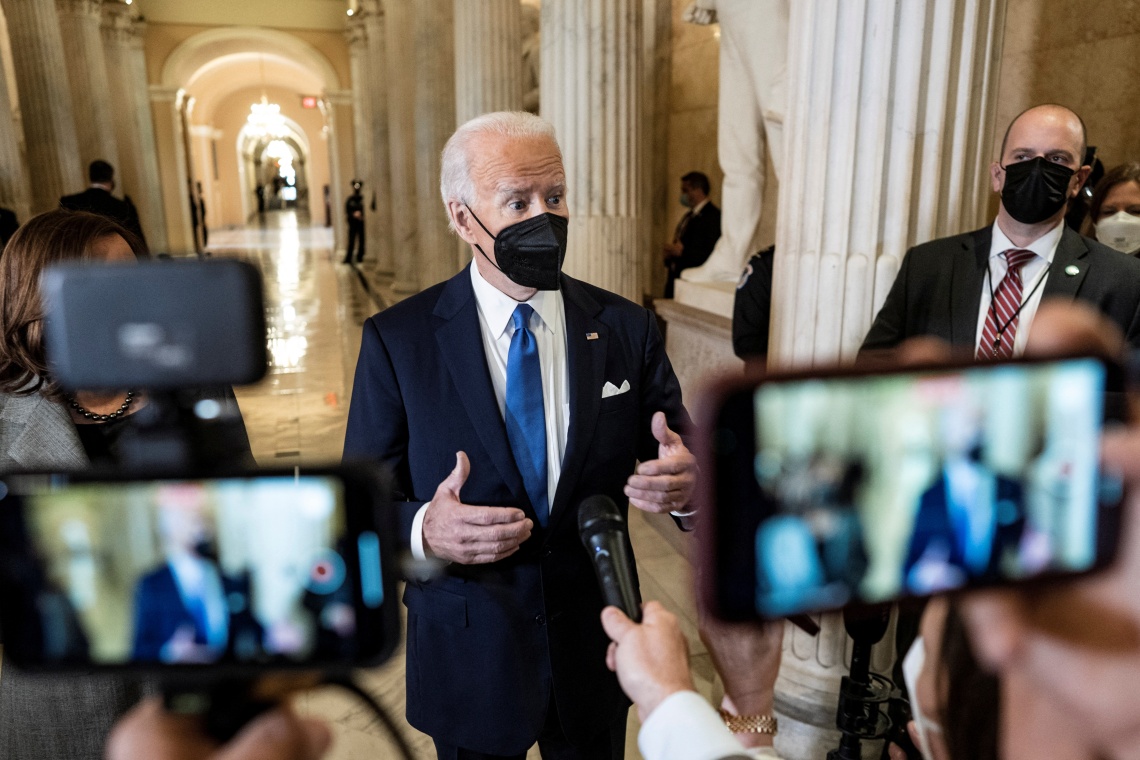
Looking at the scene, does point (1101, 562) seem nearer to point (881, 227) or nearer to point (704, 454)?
point (704, 454)

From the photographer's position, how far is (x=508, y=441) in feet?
6.02

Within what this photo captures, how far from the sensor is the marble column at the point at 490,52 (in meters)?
8.27

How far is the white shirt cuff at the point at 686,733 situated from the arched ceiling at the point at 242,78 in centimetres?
3209

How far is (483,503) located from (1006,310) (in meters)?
1.73

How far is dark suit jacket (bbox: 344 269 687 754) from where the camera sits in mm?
1824

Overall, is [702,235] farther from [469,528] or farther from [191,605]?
[191,605]

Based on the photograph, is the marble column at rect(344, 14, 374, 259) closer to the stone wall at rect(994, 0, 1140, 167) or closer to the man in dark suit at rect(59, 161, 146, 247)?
the man in dark suit at rect(59, 161, 146, 247)

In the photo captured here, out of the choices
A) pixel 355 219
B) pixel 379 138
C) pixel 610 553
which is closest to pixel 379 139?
pixel 379 138

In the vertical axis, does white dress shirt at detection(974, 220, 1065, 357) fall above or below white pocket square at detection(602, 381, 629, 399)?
above

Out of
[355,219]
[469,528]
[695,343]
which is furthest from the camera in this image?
[355,219]

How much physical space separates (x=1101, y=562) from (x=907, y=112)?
2.40 m

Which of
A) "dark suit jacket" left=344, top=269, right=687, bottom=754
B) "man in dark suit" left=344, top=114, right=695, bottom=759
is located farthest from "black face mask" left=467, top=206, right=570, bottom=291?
"dark suit jacket" left=344, top=269, right=687, bottom=754

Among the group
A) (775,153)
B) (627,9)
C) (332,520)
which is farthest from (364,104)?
(332,520)

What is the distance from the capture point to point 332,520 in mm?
631
